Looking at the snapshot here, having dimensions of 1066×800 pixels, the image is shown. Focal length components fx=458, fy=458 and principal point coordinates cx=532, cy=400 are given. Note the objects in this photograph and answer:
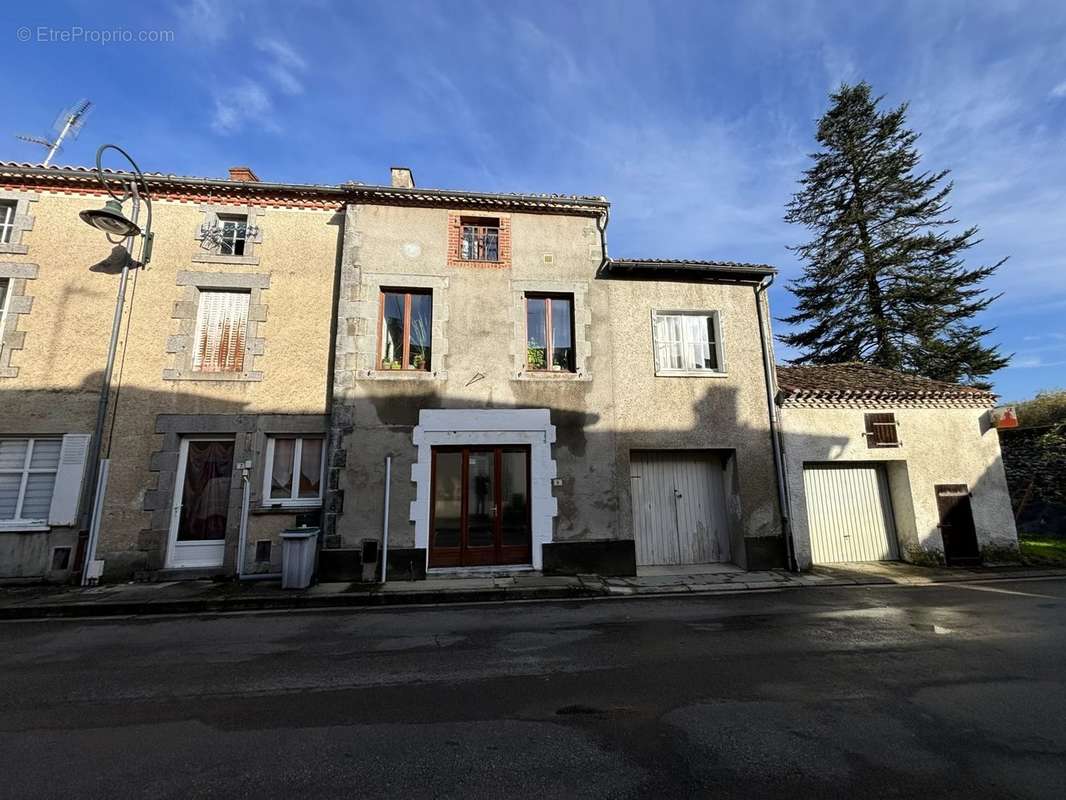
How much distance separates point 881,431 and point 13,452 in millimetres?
17444

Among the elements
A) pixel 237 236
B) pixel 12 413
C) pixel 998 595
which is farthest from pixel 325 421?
pixel 998 595

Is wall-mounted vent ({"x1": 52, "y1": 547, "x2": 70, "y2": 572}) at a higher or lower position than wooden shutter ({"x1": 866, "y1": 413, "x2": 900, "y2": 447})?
lower

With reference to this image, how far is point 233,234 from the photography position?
9781mm

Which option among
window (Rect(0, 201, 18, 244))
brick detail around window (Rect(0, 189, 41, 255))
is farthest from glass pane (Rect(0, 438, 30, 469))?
window (Rect(0, 201, 18, 244))

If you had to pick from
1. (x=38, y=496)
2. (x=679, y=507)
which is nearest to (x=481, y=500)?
(x=679, y=507)

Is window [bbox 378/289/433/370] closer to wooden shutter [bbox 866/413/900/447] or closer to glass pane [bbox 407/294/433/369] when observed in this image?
glass pane [bbox 407/294/433/369]

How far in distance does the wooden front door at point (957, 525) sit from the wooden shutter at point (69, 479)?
1720 centimetres

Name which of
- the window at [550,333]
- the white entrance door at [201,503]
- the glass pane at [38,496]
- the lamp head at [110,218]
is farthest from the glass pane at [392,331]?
the glass pane at [38,496]

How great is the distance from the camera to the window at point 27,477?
8.38m

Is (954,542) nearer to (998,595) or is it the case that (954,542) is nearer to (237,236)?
(998,595)

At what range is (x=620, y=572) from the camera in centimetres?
884

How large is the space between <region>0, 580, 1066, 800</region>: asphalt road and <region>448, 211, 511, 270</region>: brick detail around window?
688 centimetres

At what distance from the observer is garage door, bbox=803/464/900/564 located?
10.0 metres

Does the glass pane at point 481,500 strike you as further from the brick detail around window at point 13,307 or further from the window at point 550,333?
the brick detail around window at point 13,307
